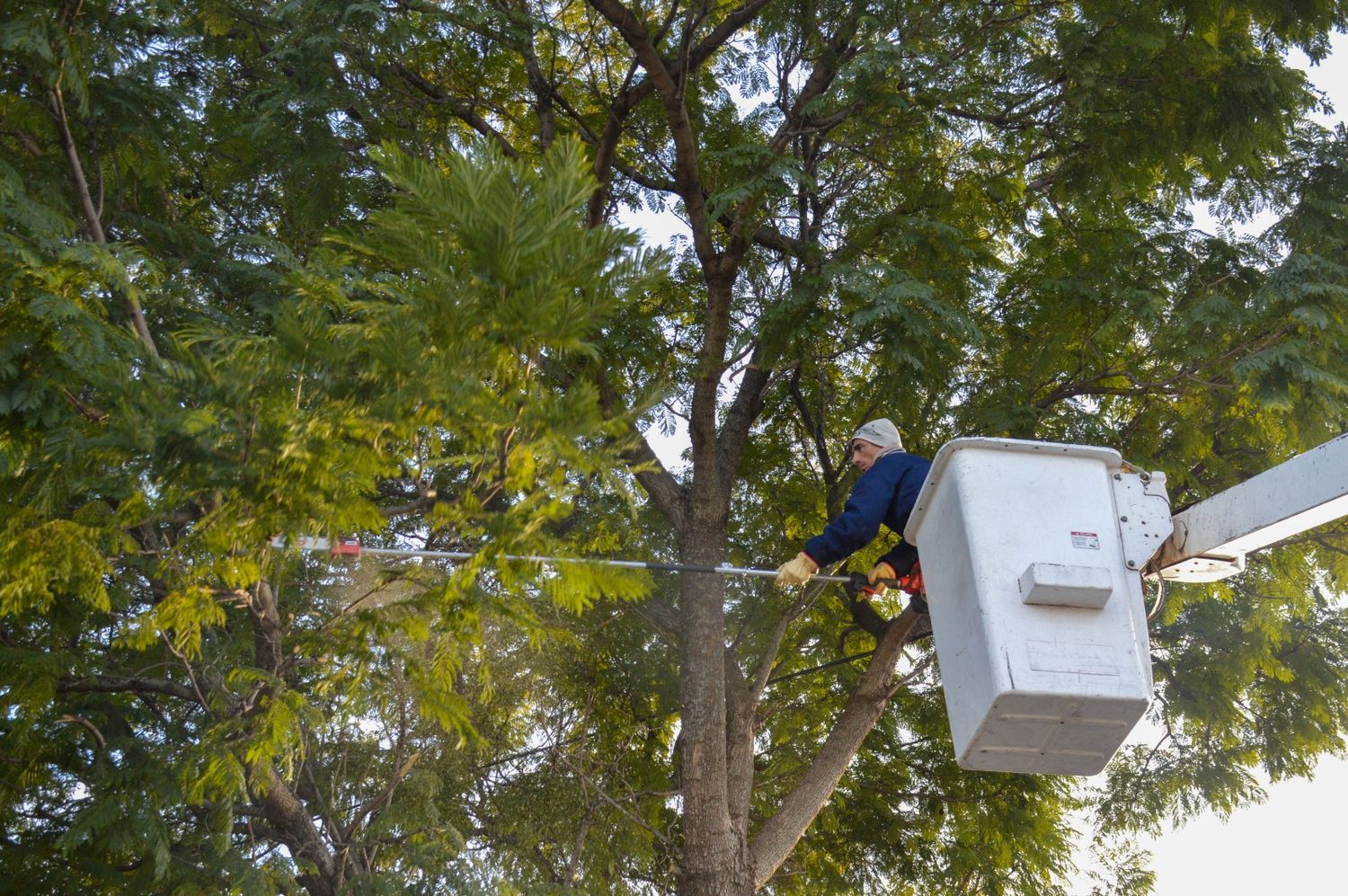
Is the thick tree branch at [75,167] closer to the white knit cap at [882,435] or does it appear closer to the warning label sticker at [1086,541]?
the white knit cap at [882,435]

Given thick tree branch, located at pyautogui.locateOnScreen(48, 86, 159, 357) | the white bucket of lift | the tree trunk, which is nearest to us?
the white bucket of lift

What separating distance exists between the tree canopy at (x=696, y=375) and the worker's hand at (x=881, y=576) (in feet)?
4.19

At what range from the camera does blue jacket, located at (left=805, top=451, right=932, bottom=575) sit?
227 inches

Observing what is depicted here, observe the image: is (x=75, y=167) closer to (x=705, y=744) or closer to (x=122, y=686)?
(x=122, y=686)

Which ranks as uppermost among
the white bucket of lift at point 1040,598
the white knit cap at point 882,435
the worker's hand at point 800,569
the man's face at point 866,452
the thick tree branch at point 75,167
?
the thick tree branch at point 75,167

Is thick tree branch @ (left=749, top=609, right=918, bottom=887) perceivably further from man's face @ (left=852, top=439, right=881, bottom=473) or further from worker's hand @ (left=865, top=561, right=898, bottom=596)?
worker's hand @ (left=865, top=561, right=898, bottom=596)

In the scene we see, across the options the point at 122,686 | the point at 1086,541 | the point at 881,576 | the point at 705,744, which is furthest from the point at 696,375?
the point at 1086,541

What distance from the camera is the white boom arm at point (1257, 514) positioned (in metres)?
4.71

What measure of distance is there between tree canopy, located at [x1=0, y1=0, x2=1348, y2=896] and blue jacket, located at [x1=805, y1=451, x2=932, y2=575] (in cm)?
103

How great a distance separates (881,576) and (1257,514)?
5.11 feet

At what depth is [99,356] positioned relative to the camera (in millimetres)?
4727

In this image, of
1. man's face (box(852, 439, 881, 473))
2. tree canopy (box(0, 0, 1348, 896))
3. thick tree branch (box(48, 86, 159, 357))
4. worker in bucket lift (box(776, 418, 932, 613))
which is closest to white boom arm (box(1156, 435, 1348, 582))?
worker in bucket lift (box(776, 418, 932, 613))

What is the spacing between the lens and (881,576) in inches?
234

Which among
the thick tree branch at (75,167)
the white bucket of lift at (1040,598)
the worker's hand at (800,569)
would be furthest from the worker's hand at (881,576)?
the thick tree branch at (75,167)
